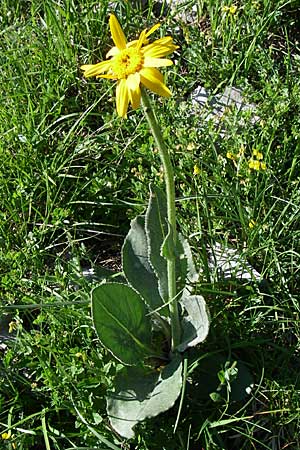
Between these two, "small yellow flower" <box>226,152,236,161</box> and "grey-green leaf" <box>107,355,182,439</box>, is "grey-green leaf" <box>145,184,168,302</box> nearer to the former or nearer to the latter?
"grey-green leaf" <box>107,355,182,439</box>

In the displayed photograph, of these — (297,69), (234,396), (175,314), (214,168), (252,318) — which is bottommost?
(234,396)

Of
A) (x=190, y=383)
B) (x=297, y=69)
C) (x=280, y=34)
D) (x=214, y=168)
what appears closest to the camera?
(x=190, y=383)

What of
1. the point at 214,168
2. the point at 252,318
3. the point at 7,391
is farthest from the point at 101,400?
the point at 214,168

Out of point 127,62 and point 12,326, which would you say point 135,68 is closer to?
point 127,62

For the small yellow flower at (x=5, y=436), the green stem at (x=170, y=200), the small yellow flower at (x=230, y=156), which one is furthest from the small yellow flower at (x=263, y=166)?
the small yellow flower at (x=5, y=436)

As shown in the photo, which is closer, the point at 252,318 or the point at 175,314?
the point at 175,314

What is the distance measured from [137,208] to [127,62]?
103 cm

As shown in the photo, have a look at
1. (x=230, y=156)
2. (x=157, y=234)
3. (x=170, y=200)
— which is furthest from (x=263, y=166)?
(x=170, y=200)

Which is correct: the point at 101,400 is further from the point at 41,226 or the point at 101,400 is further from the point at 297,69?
the point at 297,69

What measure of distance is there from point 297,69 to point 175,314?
1358mm

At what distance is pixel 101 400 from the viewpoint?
208 cm

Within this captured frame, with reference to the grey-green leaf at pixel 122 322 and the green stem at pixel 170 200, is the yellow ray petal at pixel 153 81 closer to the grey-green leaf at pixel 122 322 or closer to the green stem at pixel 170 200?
the green stem at pixel 170 200

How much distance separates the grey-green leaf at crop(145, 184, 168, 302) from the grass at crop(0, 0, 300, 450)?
24 centimetres

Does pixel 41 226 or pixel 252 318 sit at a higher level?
pixel 41 226
